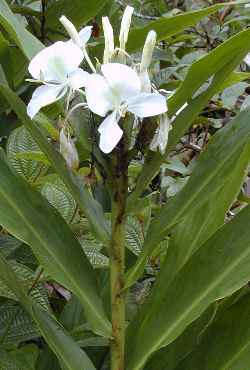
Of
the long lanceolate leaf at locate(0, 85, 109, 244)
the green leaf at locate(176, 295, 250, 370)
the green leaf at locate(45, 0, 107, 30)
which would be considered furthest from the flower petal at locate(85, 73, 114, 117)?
the green leaf at locate(45, 0, 107, 30)

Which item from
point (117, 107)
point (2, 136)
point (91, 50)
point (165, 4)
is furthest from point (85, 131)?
point (165, 4)

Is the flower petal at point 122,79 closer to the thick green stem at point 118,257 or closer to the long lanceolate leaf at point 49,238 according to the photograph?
the thick green stem at point 118,257

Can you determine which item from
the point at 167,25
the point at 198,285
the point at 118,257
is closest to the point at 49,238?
the point at 118,257

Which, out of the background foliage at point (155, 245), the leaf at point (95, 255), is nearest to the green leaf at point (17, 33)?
the background foliage at point (155, 245)

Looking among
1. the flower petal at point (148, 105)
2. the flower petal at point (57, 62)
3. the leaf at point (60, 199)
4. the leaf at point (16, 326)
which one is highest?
the flower petal at point (57, 62)

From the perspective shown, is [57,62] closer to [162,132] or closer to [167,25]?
[162,132]

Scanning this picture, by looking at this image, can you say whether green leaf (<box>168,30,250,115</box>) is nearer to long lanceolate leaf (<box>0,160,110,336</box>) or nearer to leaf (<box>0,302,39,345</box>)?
long lanceolate leaf (<box>0,160,110,336</box>)

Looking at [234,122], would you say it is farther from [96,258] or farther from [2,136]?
[2,136]
